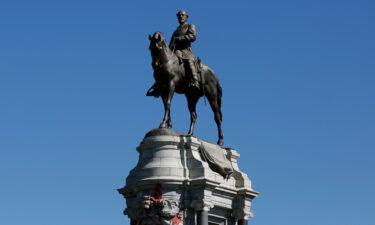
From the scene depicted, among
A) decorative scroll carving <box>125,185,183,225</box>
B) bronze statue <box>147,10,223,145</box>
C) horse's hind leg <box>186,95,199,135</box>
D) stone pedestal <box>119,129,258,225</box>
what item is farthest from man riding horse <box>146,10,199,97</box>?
Result: decorative scroll carving <box>125,185,183,225</box>

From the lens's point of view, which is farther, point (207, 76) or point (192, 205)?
point (207, 76)

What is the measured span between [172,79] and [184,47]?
2342 mm

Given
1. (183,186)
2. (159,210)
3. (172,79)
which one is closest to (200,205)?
(183,186)

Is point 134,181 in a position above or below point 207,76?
below

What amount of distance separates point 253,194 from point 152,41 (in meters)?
7.59

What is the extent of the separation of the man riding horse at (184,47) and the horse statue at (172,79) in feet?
0.84

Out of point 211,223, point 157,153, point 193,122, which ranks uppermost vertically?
point 193,122

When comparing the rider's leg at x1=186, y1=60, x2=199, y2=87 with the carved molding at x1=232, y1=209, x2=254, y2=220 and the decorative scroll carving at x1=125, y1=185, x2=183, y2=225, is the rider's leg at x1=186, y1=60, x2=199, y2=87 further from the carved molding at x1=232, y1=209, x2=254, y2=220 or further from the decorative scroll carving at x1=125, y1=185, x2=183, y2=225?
the carved molding at x1=232, y1=209, x2=254, y2=220

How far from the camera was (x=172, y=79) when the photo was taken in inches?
1358

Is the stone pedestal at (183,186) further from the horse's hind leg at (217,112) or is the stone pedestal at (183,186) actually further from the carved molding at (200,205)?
the horse's hind leg at (217,112)

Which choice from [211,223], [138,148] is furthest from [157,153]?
[211,223]

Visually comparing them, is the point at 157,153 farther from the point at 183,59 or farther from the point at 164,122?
the point at 183,59

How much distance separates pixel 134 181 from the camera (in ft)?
109

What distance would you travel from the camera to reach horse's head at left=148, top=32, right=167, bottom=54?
3453 cm
